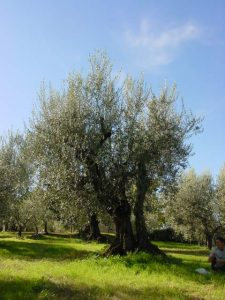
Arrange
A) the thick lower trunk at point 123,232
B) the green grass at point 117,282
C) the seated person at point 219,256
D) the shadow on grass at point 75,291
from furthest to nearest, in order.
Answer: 1. the thick lower trunk at point 123,232
2. the seated person at point 219,256
3. the green grass at point 117,282
4. the shadow on grass at point 75,291

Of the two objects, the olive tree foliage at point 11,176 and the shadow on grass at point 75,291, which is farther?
the olive tree foliage at point 11,176

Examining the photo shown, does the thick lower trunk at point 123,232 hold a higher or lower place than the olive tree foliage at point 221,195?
lower

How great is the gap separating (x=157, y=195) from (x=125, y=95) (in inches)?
302

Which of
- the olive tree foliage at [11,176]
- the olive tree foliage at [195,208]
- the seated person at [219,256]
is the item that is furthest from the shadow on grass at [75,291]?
the olive tree foliage at [195,208]

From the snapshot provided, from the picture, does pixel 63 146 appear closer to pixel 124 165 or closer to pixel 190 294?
pixel 124 165

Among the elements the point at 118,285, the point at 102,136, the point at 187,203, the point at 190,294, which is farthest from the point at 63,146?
the point at 187,203

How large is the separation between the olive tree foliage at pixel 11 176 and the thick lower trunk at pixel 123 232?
36.2ft

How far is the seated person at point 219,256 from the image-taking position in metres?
18.5

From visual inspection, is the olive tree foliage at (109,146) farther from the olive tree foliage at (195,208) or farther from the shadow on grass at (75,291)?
the olive tree foliage at (195,208)

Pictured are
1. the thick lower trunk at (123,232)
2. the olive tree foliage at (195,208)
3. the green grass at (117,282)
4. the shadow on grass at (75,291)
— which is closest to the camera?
the shadow on grass at (75,291)

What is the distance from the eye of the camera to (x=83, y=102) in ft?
81.0

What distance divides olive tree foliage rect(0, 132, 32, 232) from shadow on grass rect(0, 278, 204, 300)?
20037mm

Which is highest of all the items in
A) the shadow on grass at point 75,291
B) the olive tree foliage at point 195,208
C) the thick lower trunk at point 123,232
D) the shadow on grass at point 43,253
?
the olive tree foliage at point 195,208

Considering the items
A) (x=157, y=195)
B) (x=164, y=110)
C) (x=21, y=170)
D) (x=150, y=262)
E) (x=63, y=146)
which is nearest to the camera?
(x=150, y=262)
